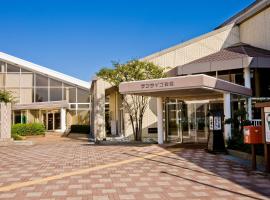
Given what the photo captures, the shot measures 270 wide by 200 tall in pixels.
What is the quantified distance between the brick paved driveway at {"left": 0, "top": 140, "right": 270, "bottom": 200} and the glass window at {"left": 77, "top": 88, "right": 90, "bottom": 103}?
2277 centimetres

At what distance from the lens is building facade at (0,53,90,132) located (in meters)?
32.8

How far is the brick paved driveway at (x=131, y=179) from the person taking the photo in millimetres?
6629

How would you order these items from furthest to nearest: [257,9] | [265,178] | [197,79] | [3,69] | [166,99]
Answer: [3,69] → [257,9] → [166,99] → [197,79] → [265,178]

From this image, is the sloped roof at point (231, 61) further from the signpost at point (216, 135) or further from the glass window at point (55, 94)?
the glass window at point (55, 94)

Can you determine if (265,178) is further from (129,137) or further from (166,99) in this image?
(129,137)

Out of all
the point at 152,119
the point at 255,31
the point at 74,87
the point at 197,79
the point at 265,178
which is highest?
the point at 255,31

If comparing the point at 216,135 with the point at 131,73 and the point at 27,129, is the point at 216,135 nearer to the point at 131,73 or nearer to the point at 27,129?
the point at 131,73

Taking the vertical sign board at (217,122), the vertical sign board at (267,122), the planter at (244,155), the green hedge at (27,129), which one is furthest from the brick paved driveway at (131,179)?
the green hedge at (27,129)

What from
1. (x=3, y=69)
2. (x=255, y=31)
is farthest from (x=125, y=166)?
(x=3, y=69)

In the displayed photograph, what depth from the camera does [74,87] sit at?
3431 centimetres

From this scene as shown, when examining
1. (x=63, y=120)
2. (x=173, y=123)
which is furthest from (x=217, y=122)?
(x=63, y=120)

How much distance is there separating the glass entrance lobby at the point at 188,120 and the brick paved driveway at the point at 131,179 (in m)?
6.67

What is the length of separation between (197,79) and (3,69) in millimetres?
25993

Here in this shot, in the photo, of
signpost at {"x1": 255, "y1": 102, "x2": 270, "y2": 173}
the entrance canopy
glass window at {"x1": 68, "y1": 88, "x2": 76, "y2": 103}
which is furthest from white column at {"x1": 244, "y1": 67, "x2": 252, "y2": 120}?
glass window at {"x1": 68, "y1": 88, "x2": 76, "y2": 103}
